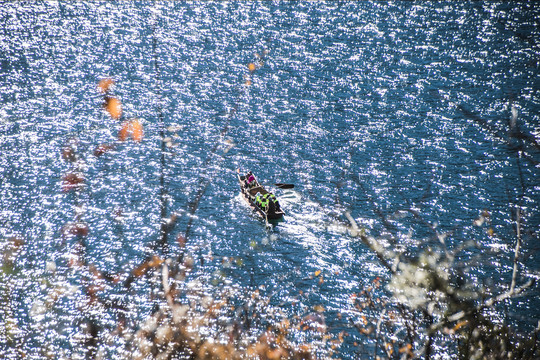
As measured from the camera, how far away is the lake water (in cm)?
5419

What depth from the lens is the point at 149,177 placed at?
70.9 metres

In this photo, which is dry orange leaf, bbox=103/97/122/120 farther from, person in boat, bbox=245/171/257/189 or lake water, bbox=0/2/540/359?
person in boat, bbox=245/171/257/189

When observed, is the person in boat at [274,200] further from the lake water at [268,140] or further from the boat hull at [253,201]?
the lake water at [268,140]

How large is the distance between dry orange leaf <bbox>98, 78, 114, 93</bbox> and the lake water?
146cm

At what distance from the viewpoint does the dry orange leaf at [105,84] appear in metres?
94.1

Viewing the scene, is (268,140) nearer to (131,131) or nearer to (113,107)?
(131,131)

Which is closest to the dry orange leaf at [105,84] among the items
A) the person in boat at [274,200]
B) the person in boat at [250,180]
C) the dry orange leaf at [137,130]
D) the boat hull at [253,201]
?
the dry orange leaf at [137,130]

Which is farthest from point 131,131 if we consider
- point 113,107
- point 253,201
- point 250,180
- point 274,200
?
point 274,200

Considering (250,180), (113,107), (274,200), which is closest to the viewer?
(274,200)

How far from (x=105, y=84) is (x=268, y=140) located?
35.2 metres

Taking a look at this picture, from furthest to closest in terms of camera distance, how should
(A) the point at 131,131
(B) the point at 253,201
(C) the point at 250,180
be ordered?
(A) the point at 131,131 < (C) the point at 250,180 < (B) the point at 253,201

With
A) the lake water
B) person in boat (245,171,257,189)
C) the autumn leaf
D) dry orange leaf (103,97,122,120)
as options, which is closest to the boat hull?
person in boat (245,171,257,189)

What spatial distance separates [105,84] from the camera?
95.9m

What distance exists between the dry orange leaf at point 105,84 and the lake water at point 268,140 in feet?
4.79
